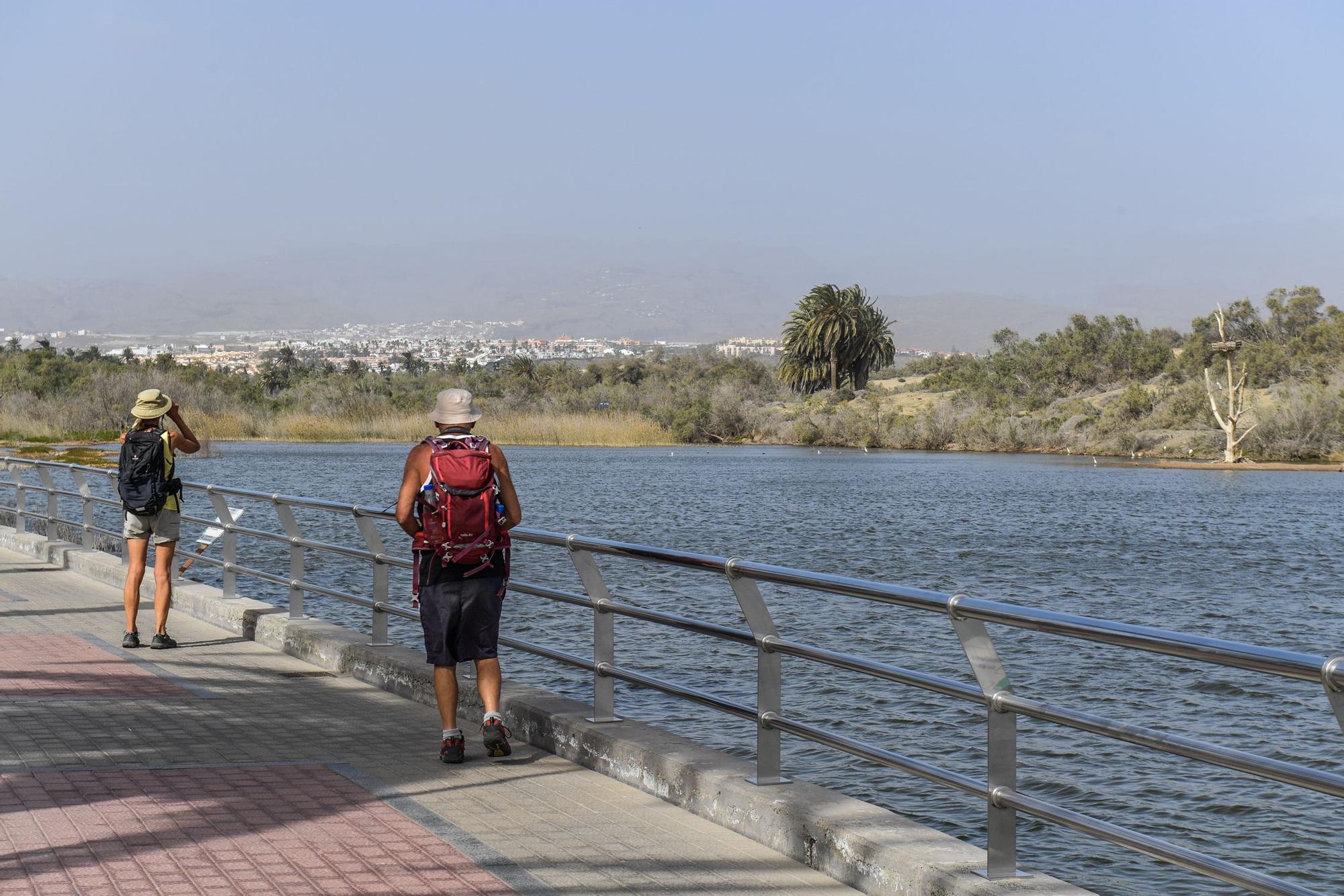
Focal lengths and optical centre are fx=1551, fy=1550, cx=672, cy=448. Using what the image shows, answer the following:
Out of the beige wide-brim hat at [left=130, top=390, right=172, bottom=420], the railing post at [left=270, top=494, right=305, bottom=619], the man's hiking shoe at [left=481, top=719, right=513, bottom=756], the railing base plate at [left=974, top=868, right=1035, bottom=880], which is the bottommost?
the man's hiking shoe at [left=481, top=719, right=513, bottom=756]

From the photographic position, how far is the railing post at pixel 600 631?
7.63 m

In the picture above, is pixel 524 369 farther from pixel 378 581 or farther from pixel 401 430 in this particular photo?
pixel 378 581

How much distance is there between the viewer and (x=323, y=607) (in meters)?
22.1

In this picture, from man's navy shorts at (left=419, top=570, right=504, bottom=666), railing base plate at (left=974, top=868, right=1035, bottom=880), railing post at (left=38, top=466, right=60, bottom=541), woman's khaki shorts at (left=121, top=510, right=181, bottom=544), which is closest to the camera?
railing base plate at (left=974, top=868, right=1035, bottom=880)

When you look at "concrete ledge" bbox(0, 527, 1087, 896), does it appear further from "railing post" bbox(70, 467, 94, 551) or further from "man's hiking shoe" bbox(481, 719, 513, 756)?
"railing post" bbox(70, 467, 94, 551)

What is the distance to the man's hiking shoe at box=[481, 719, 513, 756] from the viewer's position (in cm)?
755

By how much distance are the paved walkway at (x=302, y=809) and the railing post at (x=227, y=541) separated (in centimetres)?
288

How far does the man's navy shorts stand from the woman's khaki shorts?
456 centimetres

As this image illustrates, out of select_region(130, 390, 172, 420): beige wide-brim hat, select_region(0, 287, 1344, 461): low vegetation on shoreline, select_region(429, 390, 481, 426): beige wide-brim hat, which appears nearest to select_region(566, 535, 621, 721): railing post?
select_region(429, 390, 481, 426): beige wide-brim hat

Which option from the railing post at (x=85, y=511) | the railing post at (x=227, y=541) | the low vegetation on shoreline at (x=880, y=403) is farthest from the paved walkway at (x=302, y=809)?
the low vegetation on shoreline at (x=880, y=403)

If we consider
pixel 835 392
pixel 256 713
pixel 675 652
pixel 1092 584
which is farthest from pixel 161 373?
pixel 256 713

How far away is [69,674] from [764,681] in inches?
220

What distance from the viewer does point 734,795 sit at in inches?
251

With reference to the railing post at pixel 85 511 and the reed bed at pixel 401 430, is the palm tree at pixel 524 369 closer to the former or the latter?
the reed bed at pixel 401 430
